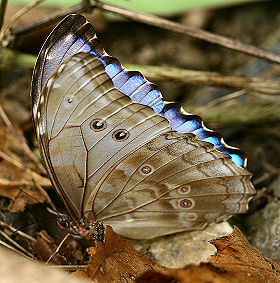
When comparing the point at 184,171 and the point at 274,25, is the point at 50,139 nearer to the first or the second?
the point at 184,171

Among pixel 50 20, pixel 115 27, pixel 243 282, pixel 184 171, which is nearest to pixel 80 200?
pixel 184 171

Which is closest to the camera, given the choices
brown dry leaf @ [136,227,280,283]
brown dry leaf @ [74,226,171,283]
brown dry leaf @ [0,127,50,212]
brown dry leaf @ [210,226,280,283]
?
brown dry leaf @ [136,227,280,283]

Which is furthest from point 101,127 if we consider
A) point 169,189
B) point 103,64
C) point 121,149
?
point 169,189

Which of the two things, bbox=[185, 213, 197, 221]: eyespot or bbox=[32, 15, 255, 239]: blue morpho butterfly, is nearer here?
bbox=[32, 15, 255, 239]: blue morpho butterfly

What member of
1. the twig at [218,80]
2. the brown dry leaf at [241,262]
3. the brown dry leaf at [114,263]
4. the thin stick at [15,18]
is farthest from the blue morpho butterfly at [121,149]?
the thin stick at [15,18]

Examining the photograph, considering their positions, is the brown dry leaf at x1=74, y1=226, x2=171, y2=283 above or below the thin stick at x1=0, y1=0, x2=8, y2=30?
below

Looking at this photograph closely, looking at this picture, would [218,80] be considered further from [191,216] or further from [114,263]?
[114,263]

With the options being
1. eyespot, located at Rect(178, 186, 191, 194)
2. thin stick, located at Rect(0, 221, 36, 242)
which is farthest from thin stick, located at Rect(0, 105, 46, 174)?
eyespot, located at Rect(178, 186, 191, 194)

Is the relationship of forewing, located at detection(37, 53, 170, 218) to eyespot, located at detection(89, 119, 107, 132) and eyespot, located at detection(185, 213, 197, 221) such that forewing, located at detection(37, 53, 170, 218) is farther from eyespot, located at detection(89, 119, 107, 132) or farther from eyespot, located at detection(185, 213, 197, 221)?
eyespot, located at detection(185, 213, 197, 221)
